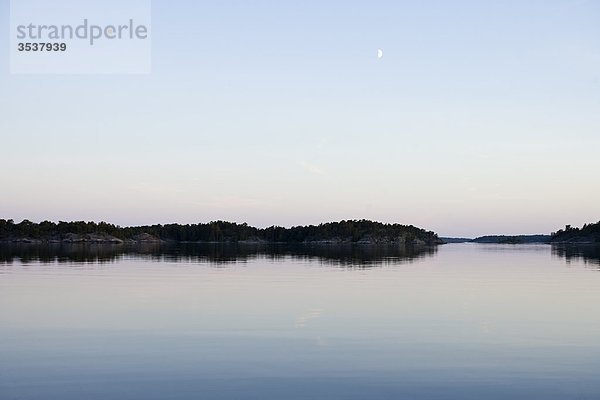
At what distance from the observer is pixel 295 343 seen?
947 inches

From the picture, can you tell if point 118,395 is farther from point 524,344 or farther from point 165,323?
point 524,344

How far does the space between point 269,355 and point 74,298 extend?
Answer: 21.5 meters

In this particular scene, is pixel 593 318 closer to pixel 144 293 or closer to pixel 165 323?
pixel 165 323

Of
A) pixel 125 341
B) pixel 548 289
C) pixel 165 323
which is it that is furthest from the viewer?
pixel 548 289

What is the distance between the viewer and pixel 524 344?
24.4m

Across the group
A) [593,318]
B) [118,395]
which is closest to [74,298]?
[118,395]

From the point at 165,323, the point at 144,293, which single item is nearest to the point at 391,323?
the point at 165,323

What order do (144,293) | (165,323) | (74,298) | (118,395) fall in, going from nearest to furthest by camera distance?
1. (118,395)
2. (165,323)
3. (74,298)
4. (144,293)

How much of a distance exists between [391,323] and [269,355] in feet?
30.6

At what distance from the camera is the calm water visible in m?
17.5

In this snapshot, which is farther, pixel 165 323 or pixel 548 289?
pixel 548 289

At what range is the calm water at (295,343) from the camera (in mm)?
17500

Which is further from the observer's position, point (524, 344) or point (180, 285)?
point (180, 285)

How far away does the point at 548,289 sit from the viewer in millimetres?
47750
